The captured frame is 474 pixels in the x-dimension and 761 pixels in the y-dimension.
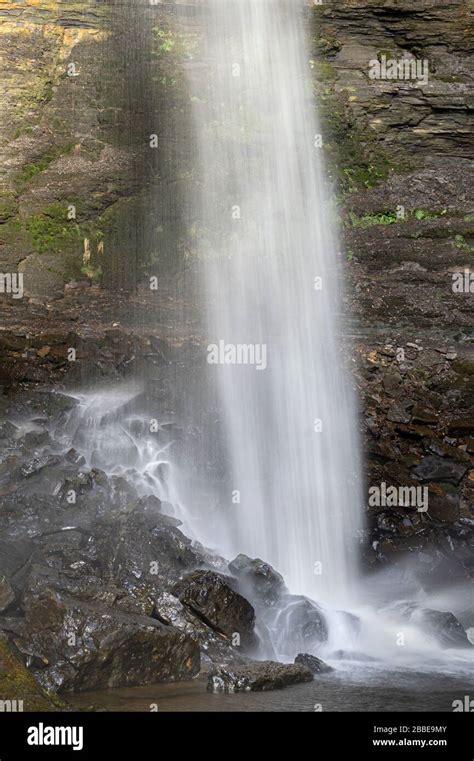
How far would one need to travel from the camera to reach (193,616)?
805 centimetres

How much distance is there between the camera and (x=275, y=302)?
1641 centimetres

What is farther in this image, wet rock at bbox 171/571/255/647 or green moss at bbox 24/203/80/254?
green moss at bbox 24/203/80/254

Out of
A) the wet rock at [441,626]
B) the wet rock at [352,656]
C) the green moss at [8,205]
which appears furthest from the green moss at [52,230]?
the wet rock at [352,656]

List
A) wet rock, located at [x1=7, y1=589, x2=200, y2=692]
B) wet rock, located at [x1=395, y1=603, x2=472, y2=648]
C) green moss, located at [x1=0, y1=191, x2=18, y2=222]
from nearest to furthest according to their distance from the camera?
wet rock, located at [x1=7, y1=589, x2=200, y2=692], wet rock, located at [x1=395, y1=603, x2=472, y2=648], green moss, located at [x1=0, y1=191, x2=18, y2=222]

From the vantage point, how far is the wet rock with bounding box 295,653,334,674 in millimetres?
7805

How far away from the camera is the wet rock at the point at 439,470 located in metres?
13.3

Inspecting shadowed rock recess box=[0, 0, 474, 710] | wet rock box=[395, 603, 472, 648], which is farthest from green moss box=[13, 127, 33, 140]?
wet rock box=[395, 603, 472, 648]

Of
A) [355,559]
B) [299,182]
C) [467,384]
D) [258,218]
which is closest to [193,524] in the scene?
[355,559]

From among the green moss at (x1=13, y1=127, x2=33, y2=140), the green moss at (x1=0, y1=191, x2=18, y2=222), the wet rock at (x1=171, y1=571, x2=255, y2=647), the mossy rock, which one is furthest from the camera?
the green moss at (x1=13, y1=127, x2=33, y2=140)

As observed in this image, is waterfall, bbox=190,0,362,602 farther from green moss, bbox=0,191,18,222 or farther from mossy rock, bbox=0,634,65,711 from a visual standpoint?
mossy rock, bbox=0,634,65,711

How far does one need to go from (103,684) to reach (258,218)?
12.7 meters

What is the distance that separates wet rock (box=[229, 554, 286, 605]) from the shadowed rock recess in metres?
0.11

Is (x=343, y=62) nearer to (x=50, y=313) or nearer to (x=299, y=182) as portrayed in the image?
(x=299, y=182)

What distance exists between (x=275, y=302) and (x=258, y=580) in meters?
8.21
